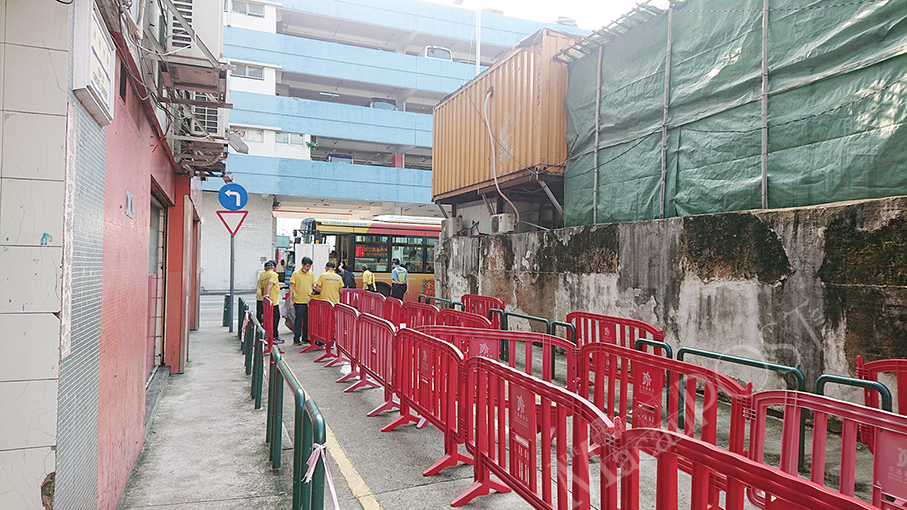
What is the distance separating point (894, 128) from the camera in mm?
5992

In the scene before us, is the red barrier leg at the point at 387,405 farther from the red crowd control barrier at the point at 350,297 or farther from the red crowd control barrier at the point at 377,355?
the red crowd control barrier at the point at 350,297

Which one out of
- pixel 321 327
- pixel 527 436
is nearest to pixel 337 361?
pixel 321 327

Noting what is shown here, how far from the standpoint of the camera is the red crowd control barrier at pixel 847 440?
2844 millimetres

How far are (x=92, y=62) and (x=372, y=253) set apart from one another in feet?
54.9

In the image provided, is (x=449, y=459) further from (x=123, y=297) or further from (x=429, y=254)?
(x=429, y=254)

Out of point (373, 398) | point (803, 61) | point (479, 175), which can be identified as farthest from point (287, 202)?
point (803, 61)

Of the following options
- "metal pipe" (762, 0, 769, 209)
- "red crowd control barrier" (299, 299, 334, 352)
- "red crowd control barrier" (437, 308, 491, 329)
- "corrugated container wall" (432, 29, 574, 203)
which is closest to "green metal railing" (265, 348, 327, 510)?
"red crowd control barrier" (437, 308, 491, 329)

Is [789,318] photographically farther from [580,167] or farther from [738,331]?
[580,167]

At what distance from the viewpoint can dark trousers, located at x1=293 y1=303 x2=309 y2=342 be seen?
11172 millimetres

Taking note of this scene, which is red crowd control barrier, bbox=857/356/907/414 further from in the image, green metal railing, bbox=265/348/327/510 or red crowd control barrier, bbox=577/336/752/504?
green metal railing, bbox=265/348/327/510

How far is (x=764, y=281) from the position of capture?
680cm

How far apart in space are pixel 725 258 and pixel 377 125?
82.9ft

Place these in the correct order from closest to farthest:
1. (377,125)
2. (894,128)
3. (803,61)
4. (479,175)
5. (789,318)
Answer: (894,128) → (789,318) → (803,61) → (479,175) → (377,125)

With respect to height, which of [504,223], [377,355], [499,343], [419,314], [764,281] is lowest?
[377,355]
